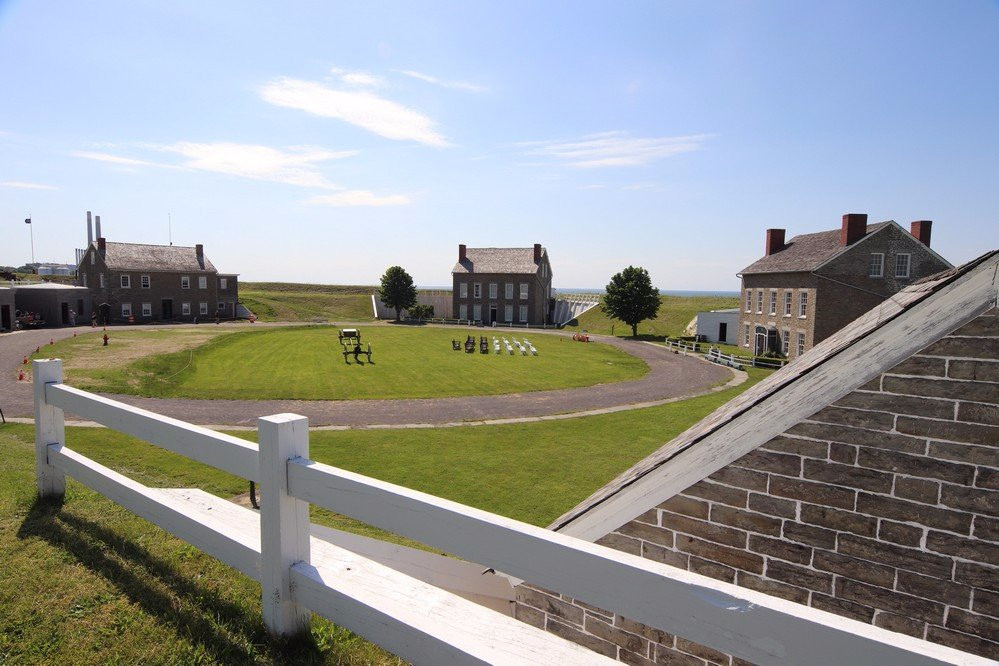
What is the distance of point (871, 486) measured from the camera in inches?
132

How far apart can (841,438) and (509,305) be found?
71.6 m

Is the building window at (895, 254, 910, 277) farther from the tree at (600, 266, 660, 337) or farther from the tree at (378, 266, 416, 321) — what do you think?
the tree at (378, 266, 416, 321)

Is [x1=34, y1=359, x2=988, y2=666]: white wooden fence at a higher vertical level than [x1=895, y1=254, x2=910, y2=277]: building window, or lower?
lower

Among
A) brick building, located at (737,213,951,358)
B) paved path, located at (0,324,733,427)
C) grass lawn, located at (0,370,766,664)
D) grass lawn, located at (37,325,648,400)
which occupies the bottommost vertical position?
paved path, located at (0,324,733,427)

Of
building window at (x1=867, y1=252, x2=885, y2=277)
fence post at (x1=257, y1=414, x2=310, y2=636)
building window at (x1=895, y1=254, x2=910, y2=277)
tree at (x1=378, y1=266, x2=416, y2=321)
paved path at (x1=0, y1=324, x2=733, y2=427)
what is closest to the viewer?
fence post at (x1=257, y1=414, x2=310, y2=636)

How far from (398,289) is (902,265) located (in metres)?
54.3

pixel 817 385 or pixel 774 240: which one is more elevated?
pixel 774 240

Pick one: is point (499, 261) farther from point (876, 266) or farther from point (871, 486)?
point (871, 486)

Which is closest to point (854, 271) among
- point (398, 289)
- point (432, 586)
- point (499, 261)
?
point (432, 586)

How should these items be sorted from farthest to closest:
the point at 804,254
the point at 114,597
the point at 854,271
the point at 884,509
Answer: the point at 804,254, the point at 854,271, the point at 114,597, the point at 884,509

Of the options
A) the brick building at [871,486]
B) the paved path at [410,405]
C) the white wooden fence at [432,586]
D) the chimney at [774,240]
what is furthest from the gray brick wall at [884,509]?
the chimney at [774,240]

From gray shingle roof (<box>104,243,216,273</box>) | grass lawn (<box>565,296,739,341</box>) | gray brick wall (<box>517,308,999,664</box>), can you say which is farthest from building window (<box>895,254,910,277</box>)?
gray shingle roof (<box>104,243,216,273</box>)

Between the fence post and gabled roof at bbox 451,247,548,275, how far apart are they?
234ft

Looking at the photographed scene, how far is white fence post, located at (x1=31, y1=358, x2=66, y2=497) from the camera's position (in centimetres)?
499
